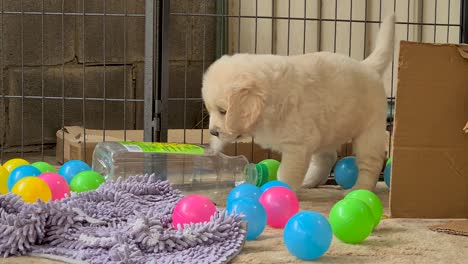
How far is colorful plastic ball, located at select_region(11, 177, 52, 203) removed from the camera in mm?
2104

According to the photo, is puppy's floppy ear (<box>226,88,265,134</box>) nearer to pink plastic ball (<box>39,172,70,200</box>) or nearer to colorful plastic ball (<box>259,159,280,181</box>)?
colorful plastic ball (<box>259,159,280,181</box>)

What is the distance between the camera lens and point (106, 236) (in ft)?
5.89

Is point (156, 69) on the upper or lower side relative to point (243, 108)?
upper

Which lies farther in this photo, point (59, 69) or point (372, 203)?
point (59, 69)

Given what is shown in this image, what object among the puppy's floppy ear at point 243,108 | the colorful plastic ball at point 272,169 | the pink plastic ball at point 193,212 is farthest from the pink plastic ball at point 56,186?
the colorful plastic ball at point 272,169

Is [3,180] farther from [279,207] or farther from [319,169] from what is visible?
[319,169]

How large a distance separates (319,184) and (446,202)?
2.60ft

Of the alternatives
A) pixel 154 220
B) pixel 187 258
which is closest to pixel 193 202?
pixel 154 220

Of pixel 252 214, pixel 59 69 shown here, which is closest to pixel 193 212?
pixel 252 214

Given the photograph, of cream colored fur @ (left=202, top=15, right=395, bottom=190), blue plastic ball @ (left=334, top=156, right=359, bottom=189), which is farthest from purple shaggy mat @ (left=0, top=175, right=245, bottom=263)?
blue plastic ball @ (left=334, top=156, right=359, bottom=189)

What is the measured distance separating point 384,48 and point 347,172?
1.67ft

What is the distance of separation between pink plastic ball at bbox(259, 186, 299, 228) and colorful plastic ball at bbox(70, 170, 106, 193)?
0.61m

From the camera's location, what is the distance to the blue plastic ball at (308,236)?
1.72 metres

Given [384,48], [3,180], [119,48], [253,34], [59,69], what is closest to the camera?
[3,180]
